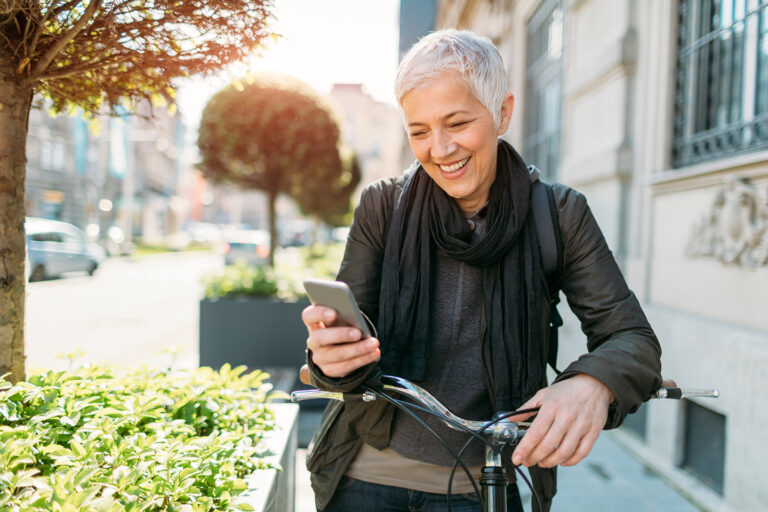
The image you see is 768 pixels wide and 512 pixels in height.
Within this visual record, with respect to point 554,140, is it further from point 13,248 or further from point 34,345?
point 34,345

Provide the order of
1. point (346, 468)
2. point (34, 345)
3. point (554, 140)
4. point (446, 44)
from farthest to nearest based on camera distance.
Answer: point (34, 345) < point (554, 140) < point (346, 468) < point (446, 44)

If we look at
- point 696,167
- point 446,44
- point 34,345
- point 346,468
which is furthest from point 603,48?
point 34,345

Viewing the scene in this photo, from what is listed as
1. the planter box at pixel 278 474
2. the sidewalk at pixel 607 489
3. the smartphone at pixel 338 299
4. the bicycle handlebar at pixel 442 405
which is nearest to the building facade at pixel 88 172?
the sidewalk at pixel 607 489

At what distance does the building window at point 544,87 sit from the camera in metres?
7.21

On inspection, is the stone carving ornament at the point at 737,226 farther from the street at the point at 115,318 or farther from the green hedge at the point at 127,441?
the street at the point at 115,318

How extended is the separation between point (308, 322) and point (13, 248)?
53.9 inches

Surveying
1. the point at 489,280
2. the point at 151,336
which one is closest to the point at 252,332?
the point at 151,336

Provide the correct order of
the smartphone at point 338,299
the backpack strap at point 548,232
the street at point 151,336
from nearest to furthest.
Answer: the smartphone at point 338,299, the backpack strap at point 548,232, the street at point 151,336

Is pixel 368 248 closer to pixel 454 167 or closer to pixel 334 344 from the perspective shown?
pixel 454 167

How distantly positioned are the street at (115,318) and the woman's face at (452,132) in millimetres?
1605

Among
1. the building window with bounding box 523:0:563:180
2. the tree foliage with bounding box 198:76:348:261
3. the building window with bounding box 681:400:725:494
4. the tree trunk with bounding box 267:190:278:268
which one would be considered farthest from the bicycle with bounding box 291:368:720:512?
the tree trunk with bounding box 267:190:278:268

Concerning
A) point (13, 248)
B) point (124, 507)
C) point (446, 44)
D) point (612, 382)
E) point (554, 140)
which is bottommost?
point (124, 507)

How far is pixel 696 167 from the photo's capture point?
3.78 m

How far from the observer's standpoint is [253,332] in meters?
5.93
